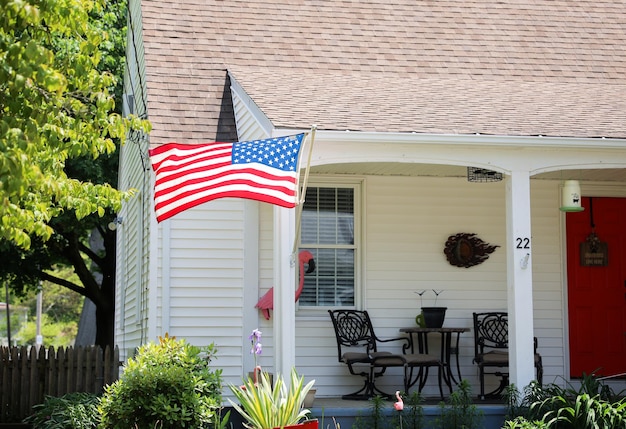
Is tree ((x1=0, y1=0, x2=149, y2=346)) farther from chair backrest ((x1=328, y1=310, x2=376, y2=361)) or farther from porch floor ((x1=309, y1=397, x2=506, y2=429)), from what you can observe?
chair backrest ((x1=328, y1=310, x2=376, y2=361))

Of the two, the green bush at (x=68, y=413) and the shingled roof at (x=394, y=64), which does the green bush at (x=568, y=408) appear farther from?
the green bush at (x=68, y=413)

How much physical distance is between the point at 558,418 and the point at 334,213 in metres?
4.06

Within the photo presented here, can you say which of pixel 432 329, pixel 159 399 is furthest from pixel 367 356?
pixel 159 399

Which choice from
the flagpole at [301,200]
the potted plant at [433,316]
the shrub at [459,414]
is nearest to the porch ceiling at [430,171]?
the potted plant at [433,316]

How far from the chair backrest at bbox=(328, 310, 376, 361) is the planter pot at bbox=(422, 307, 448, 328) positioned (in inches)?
24.9

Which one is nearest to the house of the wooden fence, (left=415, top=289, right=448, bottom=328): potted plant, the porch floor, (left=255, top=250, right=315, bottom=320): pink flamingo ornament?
(left=255, top=250, right=315, bottom=320): pink flamingo ornament

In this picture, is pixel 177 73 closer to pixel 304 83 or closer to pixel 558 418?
pixel 304 83

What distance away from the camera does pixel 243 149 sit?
346 inches

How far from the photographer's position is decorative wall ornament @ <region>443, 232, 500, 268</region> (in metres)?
11.9

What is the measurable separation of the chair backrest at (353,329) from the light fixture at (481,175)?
201cm

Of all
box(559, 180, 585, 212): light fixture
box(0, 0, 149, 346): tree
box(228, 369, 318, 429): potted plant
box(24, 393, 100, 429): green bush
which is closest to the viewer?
box(0, 0, 149, 346): tree

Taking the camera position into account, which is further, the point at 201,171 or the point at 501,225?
the point at 501,225

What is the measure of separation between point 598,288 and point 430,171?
259 centimetres

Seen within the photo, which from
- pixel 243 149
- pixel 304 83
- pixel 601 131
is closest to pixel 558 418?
pixel 601 131
